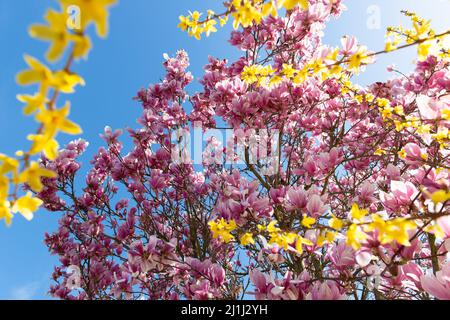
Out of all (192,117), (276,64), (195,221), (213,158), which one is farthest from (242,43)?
(195,221)

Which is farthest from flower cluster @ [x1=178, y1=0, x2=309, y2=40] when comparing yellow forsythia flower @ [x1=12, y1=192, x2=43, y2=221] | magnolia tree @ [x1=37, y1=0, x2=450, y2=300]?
yellow forsythia flower @ [x1=12, y1=192, x2=43, y2=221]

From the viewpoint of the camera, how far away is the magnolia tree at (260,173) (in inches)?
76.3

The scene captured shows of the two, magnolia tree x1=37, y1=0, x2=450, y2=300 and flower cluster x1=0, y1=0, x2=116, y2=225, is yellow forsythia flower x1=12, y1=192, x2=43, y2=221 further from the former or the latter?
magnolia tree x1=37, y1=0, x2=450, y2=300

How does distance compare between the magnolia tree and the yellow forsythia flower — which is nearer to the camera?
the yellow forsythia flower

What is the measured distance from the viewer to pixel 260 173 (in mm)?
3523

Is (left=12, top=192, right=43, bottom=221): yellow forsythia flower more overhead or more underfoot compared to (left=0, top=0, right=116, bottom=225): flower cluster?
more underfoot

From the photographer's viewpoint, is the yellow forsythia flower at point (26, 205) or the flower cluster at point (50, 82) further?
the yellow forsythia flower at point (26, 205)

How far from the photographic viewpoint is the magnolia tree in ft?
6.36

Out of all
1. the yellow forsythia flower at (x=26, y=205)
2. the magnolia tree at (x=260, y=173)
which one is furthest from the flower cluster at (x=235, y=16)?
the yellow forsythia flower at (x=26, y=205)

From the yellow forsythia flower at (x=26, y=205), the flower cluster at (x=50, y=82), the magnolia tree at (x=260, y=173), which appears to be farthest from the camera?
the magnolia tree at (x=260, y=173)

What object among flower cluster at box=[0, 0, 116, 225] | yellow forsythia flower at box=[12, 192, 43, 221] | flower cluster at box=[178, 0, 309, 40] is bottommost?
yellow forsythia flower at box=[12, 192, 43, 221]

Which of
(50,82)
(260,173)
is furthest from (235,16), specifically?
(260,173)

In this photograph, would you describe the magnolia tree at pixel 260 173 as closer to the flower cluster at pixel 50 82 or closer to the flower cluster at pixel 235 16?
the flower cluster at pixel 235 16
